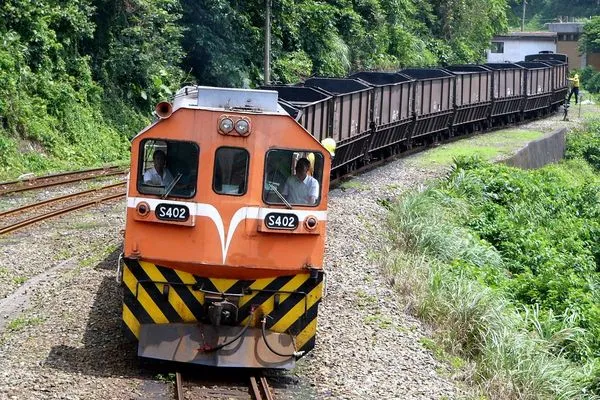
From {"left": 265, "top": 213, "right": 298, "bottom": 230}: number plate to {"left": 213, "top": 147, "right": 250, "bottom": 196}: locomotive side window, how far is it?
1.20ft

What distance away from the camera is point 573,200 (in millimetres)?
24672

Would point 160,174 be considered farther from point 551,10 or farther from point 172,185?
point 551,10

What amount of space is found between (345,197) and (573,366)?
27.4 ft

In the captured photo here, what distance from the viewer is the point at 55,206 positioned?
19516mm

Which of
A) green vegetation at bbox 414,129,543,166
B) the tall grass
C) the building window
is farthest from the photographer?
the building window

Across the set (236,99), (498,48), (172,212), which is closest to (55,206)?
(236,99)

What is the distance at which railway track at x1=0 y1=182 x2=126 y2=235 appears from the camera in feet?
57.7

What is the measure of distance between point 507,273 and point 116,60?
1680cm

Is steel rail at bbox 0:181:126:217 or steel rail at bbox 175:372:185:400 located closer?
steel rail at bbox 175:372:185:400

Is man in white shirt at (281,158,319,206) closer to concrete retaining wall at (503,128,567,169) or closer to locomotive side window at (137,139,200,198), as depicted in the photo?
locomotive side window at (137,139,200,198)

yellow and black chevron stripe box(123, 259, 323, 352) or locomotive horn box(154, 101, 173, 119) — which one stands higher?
locomotive horn box(154, 101, 173, 119)

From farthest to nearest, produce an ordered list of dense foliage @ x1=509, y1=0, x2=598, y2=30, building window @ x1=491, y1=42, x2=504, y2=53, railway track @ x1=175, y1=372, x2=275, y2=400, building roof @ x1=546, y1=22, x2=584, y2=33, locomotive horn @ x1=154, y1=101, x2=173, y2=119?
dense foliage @ x1=509, y1=0, x2=598, y2=30
building roof @ x1=546, y1=22, x2=584, y2=33
building window @ x1=491, y1=42, x2=504, y2=53
locomotive horn @ x1=154, y1=101, x2=173, y2=119
railway track @ x1=175, y1=372, x2=275, y2=400

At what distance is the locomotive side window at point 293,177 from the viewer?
1008 cm

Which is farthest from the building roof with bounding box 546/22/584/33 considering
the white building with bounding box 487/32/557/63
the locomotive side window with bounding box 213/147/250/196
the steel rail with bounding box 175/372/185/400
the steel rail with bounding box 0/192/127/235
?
the steel rail with bounding box 175/372/185/400
